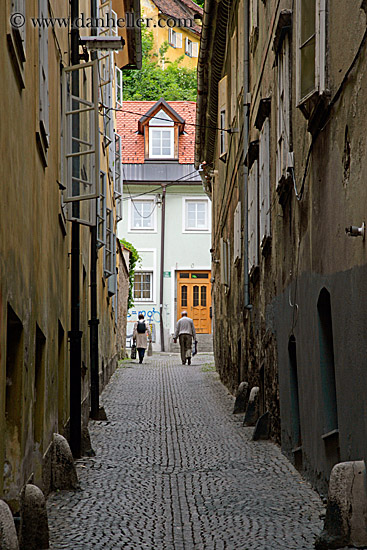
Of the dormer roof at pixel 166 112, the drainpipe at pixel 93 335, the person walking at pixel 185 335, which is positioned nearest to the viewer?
the drainpipe at pixel 93 335

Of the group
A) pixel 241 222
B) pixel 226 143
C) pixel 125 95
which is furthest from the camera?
pixel 125 95

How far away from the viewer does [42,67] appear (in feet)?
27.0

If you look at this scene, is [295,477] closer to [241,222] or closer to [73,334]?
[73,334]

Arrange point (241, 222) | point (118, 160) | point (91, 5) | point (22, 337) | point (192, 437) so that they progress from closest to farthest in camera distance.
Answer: point (22, 337), point (192, 437), point (91, 5), point (241, 222), point (118, 160)

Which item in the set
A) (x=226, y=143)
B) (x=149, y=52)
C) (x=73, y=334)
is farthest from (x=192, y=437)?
(x=149, y=52)

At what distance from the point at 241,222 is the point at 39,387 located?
378 inches

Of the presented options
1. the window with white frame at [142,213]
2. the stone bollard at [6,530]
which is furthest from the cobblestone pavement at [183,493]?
the window with white frame at [142,213]

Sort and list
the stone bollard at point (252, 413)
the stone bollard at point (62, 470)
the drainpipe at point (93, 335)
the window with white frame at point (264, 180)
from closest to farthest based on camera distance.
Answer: the stone bollard at point (62, 470)
the window with white frame at point (264, 180)
the stone bollard at point (252, 413)
the drainpipe at point (93, 335)

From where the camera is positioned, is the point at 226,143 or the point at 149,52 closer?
the point at 226,143

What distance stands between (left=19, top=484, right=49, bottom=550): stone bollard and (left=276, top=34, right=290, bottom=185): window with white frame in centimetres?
501

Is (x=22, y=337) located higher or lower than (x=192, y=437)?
higher

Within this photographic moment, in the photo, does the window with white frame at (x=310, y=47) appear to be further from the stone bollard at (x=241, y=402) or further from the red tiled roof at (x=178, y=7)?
the red tiled roof at (x=178, y=7)

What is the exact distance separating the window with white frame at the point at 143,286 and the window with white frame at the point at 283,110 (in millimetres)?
32668

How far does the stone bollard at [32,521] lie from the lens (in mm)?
6203
